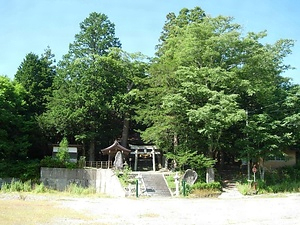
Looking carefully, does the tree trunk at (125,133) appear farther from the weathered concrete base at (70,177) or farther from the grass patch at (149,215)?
the grass patch at (149,215)

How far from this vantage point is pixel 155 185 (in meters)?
26.5

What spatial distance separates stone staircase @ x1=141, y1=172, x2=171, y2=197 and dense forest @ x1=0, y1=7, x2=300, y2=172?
2.17 metres

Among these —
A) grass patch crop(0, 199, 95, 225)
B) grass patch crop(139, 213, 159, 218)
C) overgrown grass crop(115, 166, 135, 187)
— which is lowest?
grass patch crop(139, 213, 159, 218)

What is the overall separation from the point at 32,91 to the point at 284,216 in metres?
29.5

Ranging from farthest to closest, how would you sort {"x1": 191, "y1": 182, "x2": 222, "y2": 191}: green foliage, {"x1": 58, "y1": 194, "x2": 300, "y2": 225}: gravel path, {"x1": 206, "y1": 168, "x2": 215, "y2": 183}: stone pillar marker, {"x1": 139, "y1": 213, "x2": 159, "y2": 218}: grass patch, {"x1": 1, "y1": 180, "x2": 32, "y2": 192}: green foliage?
{"x1": 206, "y1": 168, "x2": 215, "y2": 183}: stone pillar marker → {"x1": 1, "y1": 180, "x2": 32, "y2": 192}: green foliage → {"x1": 191, "y1": 182, "x2": 222, "y2": 191}: green foliage → {"x1": 139, "y1": 213, "x2": 159, "y2": 218}: grass patch → {"x1": 58, "y1": 194, "x2": 300, "y2": 225}: gravel path

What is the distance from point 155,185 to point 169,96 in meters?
6.88

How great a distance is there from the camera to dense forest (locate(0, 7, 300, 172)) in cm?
2725

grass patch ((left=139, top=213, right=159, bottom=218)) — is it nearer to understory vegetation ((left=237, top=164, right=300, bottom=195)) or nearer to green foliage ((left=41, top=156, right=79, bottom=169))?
understory vegetation ((left=237, top=164, right=300, bottom=195))

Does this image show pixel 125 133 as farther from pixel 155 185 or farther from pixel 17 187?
pixel 17 187

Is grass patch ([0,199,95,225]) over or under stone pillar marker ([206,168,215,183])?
under

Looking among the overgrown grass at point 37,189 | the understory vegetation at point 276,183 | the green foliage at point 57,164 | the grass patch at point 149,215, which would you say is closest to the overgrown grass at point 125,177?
the overgrown grass at point 37,189

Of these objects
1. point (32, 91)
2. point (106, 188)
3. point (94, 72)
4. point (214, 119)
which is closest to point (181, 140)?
point (214, 119)

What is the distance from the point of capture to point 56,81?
3641cm

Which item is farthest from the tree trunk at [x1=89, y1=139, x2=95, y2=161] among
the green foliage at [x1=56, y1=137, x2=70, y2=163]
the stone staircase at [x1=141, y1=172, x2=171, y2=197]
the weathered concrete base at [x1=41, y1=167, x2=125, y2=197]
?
the stone staircase at [x1=141, y1=172, x2=171, y2=197]
